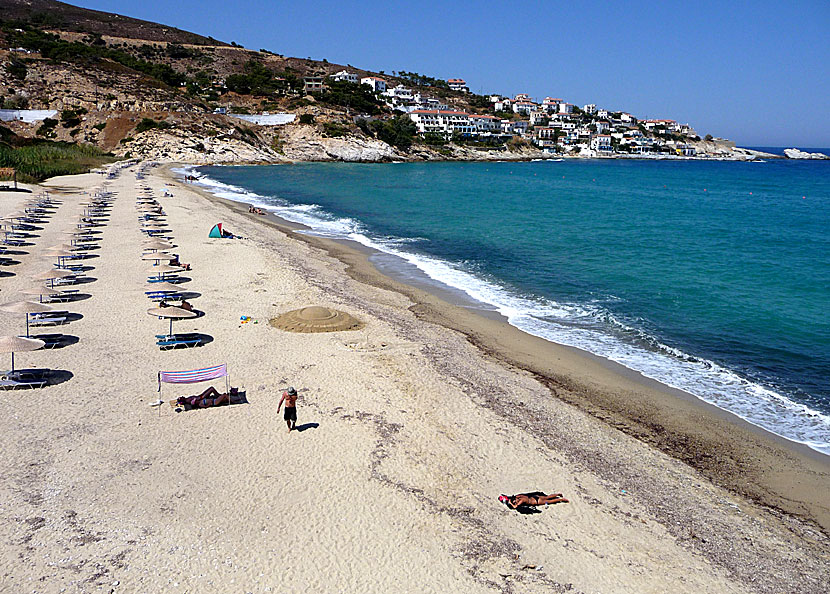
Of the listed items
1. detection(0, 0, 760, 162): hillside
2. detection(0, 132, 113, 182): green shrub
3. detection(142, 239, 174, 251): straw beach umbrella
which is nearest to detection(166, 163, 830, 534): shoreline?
detection(142, 239, 174, 251): straw beach umbrella

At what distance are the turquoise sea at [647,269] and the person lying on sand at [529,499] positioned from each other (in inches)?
254

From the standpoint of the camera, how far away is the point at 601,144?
17400 centimetres

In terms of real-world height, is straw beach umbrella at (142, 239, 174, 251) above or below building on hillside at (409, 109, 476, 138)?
below

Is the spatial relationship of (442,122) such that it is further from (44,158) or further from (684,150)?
(44,158)

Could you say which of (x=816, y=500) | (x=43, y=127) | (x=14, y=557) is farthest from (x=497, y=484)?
(x=43, y=127)

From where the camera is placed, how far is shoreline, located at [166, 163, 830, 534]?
1073 cm

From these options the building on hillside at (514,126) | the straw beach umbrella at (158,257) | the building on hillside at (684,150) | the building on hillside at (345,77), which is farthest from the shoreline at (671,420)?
the building on hillside at (684,150)

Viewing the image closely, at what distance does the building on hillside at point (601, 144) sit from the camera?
173250 mm

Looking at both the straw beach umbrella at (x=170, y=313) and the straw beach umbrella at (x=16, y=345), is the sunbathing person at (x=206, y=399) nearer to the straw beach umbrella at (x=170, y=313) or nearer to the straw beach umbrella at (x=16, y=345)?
the straw beach umbrella at (x=16, y=345)

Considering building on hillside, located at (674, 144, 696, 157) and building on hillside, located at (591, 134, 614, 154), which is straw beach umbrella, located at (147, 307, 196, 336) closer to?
building on hillside, located at (591, 134, 614, 154)

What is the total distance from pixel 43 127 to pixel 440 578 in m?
98.4

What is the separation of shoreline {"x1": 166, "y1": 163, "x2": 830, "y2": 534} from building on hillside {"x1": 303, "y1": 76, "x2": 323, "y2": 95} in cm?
12294

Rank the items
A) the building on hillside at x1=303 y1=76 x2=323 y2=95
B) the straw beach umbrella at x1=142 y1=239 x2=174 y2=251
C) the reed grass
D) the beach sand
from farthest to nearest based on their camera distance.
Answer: the building on hillside at x1=303 y1=76 x2=323 y2=95
the reed grass
the straw beach umbrella at x1=142 y1=239 x2=174 y2=251
the beach sand

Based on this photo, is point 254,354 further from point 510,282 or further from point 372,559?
point 510,282
